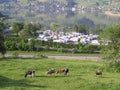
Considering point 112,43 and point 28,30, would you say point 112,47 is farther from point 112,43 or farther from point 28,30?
point 28,30

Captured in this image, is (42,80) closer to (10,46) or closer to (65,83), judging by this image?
(65,83)

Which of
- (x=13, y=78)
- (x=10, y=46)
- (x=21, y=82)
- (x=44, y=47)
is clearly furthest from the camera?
(x=44, y=47)

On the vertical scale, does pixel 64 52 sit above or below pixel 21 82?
below

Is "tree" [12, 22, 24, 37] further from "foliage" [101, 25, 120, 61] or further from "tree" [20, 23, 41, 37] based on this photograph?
"foliage" [101, 25, 120, 61]

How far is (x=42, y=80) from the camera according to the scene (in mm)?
30688

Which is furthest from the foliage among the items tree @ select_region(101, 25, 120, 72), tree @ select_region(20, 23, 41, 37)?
tree @ select_region(20, 23, 41, 37)

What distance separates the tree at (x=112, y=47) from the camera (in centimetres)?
4394

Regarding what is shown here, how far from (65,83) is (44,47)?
58.9m

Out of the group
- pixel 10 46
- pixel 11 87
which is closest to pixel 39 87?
pixel 11 87

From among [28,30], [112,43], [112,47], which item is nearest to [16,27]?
[28,30]

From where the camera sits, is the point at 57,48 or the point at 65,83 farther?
the point at 57,48

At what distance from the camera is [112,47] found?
45.9m

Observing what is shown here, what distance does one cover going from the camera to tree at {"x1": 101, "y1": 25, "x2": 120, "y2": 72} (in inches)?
1730

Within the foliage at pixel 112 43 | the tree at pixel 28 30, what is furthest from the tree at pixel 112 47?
the tree at pixel 28 30
